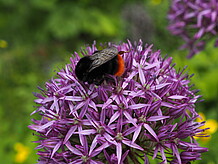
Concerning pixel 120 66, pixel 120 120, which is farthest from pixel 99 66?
pixel 120 120

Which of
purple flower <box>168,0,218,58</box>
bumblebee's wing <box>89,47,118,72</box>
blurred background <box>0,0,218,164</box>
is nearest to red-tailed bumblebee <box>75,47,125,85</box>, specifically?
bumblebee's wing <box>89,47,118,72</box>

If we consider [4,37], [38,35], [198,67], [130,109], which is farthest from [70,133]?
[4,37]

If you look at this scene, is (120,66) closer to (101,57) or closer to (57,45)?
(101,57)

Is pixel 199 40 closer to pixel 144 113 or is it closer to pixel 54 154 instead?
pixel 144 113

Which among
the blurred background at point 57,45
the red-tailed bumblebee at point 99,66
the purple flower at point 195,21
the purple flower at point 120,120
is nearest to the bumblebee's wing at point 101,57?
the red-tailed bumblebee at point 99,66

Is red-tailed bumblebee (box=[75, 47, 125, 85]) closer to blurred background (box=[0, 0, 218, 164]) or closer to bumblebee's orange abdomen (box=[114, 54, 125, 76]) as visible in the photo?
bumblebee's orange abdomen (box=[114, 54, 125, 76])
